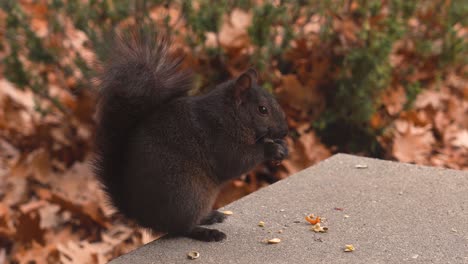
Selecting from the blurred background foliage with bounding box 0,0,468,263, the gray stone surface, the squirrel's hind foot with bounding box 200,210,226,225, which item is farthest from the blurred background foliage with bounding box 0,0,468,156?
the squirrel's hind foot with bounding box 200,210,226,225

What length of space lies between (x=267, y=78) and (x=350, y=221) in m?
1.41

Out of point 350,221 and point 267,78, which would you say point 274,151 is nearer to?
point 350,221

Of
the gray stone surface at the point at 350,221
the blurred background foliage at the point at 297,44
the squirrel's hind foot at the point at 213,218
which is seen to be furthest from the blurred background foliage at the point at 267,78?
the squirrel's hind foot at the point at 213,218

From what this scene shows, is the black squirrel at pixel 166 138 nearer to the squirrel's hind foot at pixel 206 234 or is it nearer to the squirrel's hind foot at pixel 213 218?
the squirrel's hind foot at pixel 206 234

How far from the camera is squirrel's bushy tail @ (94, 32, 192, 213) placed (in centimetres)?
226

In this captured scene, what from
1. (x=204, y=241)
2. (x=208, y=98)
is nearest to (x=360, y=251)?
→ (x=204, y=241)

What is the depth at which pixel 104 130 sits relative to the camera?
2.31 meters

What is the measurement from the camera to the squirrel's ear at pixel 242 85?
98.3 inches

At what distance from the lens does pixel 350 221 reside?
2607 mm

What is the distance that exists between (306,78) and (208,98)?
1.70 m

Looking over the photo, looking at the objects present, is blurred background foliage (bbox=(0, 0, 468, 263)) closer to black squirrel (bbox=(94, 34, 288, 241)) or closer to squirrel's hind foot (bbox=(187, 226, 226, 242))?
squirrel's hind foot (bbox=(187, 226, 226, 242))

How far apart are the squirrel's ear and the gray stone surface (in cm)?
51

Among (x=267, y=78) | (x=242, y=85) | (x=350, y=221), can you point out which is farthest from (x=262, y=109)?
(x=267, y=78)

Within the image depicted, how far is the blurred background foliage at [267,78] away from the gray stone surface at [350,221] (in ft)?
2.34
